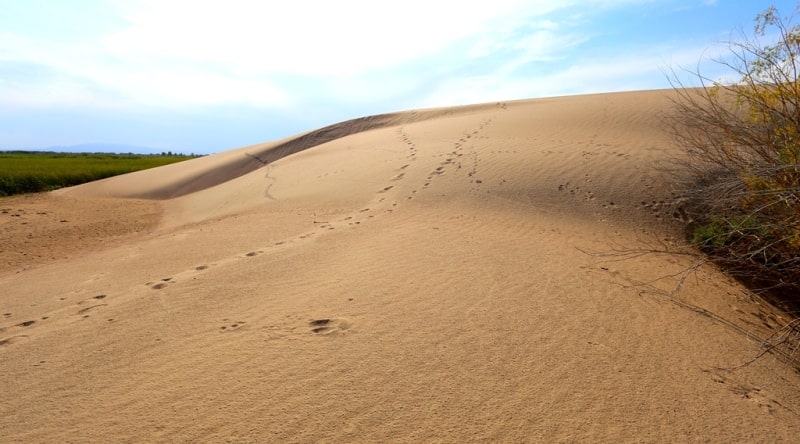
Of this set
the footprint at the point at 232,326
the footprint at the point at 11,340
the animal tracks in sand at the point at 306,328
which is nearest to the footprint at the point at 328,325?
the animal tracks in sand at the point at 306,328

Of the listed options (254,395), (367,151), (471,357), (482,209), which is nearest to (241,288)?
(254,395)

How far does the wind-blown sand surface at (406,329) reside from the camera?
2.24 metres

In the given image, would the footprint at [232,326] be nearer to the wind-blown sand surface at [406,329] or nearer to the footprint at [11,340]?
the wind-blown sand surface at [406,329]

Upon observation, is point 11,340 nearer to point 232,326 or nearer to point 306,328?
point 232,326

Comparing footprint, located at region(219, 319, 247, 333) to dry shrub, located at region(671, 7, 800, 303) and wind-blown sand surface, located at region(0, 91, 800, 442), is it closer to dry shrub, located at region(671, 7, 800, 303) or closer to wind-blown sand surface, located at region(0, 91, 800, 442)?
wind-blown sand surface, located at region(0, 91, 800, 442)

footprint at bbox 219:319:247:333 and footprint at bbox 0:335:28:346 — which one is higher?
footprint at bbox 0:335:28:346

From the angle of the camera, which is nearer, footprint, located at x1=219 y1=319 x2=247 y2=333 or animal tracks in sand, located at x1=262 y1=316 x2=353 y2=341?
animal tracks in sand, located at x1=262 y1=316 x2=353 y2=341

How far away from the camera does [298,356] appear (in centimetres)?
275

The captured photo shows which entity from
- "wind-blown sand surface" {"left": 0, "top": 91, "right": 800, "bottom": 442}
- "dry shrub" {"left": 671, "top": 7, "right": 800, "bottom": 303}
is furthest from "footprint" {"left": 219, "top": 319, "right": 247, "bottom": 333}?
"dry shrub" {"left": 671, "top": 7, "right": 800, "bottom": 303}

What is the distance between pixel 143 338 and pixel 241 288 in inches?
40.0

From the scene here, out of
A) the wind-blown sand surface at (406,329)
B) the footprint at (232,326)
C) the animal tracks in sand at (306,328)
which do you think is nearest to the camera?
the wind-blown sand surface at (406,329)

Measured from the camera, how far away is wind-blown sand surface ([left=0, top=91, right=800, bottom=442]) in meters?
2.24

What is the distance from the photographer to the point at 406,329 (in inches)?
121

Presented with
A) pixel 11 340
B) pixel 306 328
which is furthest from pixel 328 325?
pixel 11 340
